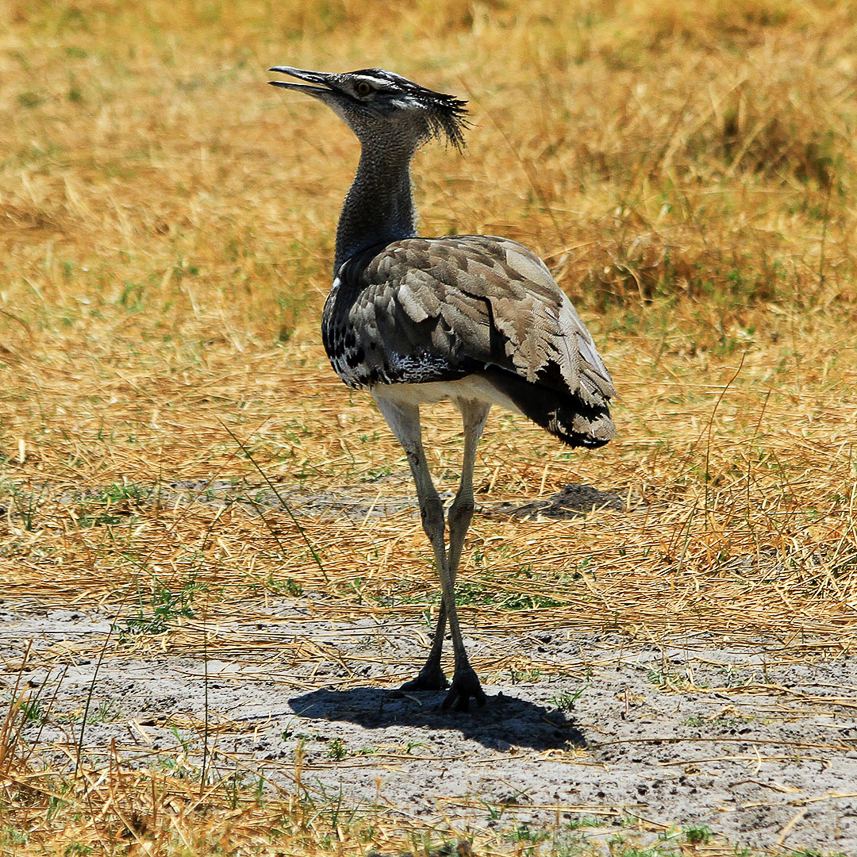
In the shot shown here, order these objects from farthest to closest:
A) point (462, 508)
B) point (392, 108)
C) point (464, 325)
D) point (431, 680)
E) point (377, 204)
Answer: point (377, 204)
point (392, 108)
point (462, 508)
point (431, 680)
point (464, 325)

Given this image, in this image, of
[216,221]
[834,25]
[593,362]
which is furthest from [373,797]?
[834,25]

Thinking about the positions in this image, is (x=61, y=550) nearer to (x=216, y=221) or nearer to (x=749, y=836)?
(x=749, y=836)

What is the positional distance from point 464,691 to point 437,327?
3.92 feet

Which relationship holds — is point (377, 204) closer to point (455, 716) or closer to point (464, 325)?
point (464, 325)

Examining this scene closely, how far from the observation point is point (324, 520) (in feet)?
19.1

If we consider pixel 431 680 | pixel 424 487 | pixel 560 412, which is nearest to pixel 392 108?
pixel 424 487

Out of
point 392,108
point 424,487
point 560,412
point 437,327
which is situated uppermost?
point 392,108

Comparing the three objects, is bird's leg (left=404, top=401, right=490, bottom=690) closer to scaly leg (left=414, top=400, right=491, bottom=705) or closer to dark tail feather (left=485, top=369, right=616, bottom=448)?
scaly leg (left=414, top=400, right=491, bottom=705)

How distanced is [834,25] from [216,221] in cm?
669

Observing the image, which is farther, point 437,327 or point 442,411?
point 442,411

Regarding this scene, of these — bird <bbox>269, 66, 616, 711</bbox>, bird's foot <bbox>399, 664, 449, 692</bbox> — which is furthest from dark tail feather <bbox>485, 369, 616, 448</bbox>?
bird's foot <bbox>399, 664, 449, 692</bbox>

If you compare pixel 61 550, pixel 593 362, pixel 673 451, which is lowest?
pixel 61 550

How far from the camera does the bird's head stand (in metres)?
4.95

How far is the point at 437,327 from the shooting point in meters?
4.16
